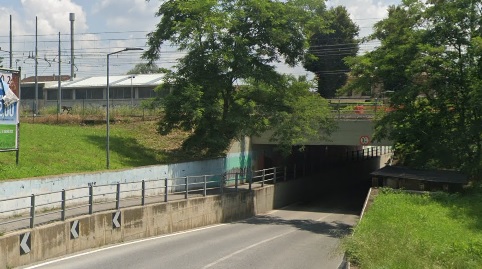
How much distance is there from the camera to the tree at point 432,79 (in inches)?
962

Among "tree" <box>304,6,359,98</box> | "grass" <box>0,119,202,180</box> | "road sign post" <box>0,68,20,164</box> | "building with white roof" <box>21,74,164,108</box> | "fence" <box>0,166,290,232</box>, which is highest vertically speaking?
"tree" <box>304,6,359,98</box>

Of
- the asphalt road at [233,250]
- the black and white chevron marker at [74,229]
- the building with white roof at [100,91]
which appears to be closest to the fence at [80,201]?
the black and white chevron marker at [74,229]

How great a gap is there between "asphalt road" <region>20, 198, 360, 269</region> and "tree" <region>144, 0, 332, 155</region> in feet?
17.7

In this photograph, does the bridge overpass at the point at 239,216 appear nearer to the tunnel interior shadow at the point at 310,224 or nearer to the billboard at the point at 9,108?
the tunnel interior shadow at the point at 310,224

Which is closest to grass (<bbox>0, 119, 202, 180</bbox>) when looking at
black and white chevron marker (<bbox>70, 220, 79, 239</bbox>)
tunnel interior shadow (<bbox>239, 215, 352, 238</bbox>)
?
black and white chevron marker (<bbox>70, 220, 79, 239</bbox>)

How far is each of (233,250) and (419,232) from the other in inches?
221

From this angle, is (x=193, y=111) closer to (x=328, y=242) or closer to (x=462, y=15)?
(x=328, y=242)

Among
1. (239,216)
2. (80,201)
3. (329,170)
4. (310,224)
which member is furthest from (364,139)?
(80,201)

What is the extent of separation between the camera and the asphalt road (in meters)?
14.9

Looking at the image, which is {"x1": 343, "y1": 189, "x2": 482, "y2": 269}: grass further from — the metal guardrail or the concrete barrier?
the metal guardrail

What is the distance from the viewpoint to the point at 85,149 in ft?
86.7

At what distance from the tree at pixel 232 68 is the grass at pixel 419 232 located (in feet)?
27.3

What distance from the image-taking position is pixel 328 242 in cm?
2100

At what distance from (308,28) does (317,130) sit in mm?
5643
